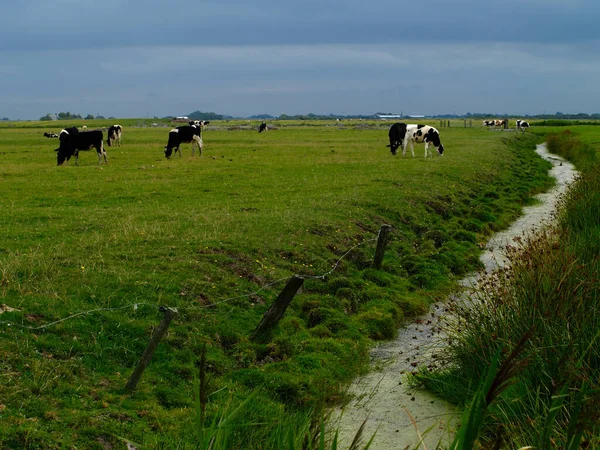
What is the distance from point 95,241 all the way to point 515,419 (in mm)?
8668

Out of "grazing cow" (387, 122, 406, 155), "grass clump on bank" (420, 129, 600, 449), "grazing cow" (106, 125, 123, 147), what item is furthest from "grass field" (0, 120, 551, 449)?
"grazing cow" (106, 125, 123, 147)

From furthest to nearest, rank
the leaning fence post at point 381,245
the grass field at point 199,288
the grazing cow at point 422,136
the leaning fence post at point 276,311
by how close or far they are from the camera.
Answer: the grazing cow at point 422,136 < the leaning fence post at point 381,245 < the leaning fence post at point 276,311 < the grass field at point 199,288

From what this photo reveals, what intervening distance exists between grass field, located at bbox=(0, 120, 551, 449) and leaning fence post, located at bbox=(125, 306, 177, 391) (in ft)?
0.62

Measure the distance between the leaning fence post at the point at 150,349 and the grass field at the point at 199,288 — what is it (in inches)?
7.4

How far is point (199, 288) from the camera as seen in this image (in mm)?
11109

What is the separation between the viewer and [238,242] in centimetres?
1352

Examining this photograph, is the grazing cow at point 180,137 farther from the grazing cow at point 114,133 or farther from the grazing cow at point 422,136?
the grazing cow at point 114,133

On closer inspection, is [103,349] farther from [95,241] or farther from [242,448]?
[95,241]

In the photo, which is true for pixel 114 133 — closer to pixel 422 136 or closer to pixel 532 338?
pixel 422 136

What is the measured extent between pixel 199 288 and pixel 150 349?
11.8ft

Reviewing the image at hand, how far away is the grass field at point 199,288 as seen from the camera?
729cm

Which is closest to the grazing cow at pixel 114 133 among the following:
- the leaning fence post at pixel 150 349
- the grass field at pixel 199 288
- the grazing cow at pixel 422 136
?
the grazing cow at pixel 422 136

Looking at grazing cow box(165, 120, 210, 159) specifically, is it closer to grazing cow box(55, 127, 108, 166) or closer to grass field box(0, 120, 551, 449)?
grazing cow box(55, 127, 108, 166)

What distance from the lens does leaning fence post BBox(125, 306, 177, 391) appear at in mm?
7387
